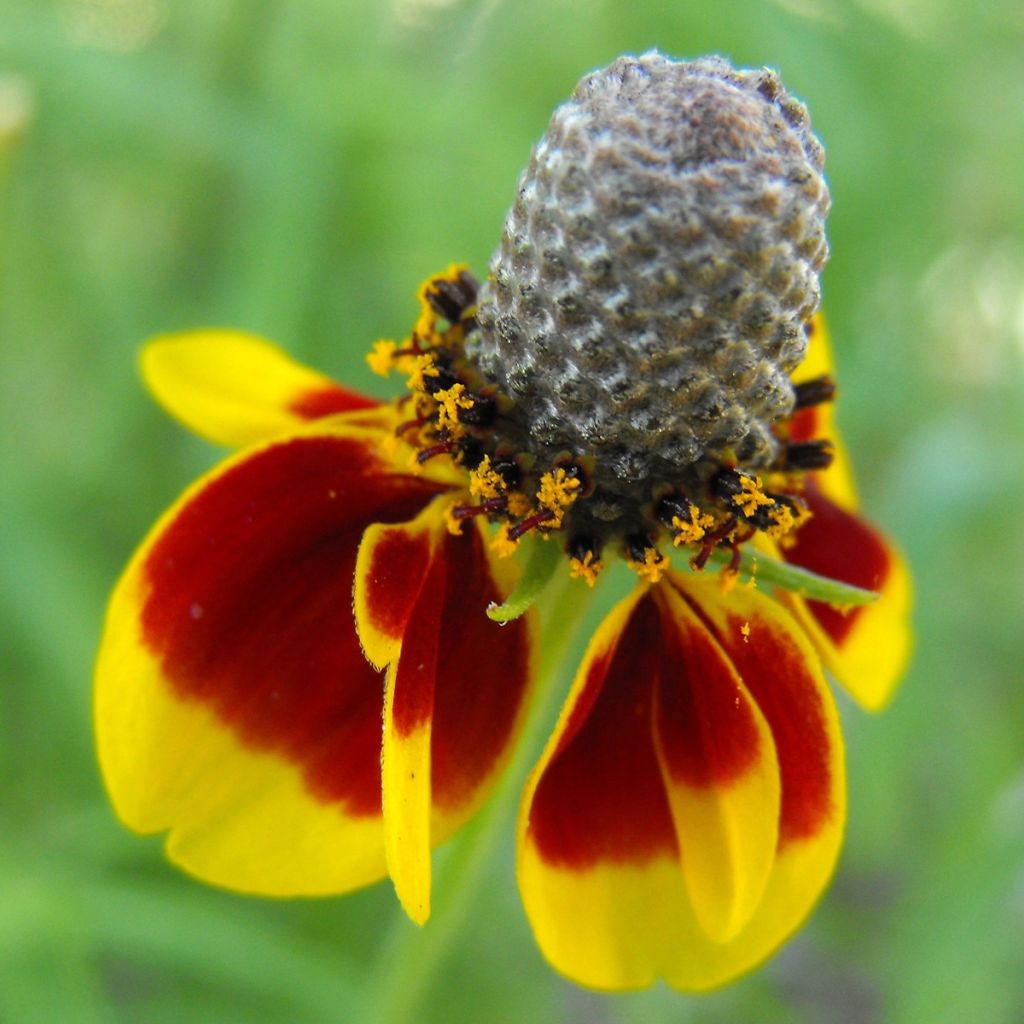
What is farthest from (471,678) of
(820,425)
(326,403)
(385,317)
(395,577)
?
(385,317)

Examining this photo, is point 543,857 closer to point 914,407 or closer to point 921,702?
point 921,702

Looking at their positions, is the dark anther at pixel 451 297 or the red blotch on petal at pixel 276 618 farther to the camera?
the dark anther at pixel 451 297

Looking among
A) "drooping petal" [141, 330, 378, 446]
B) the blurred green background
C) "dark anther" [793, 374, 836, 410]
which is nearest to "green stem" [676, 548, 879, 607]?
"dark anther" [793, 374, 836, 410]

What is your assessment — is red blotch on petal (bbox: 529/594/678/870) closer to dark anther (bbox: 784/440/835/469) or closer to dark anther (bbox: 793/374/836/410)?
dark anther (bbox: 784/440/835/469)

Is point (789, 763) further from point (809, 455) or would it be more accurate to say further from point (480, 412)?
point (480, 412)

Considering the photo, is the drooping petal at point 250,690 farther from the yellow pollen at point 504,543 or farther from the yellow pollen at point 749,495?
the yellow pollen at point 749,495

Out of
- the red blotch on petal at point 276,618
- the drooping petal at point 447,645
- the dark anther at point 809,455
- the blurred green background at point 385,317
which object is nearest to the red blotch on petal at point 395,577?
the drooping petal at point 447,645
